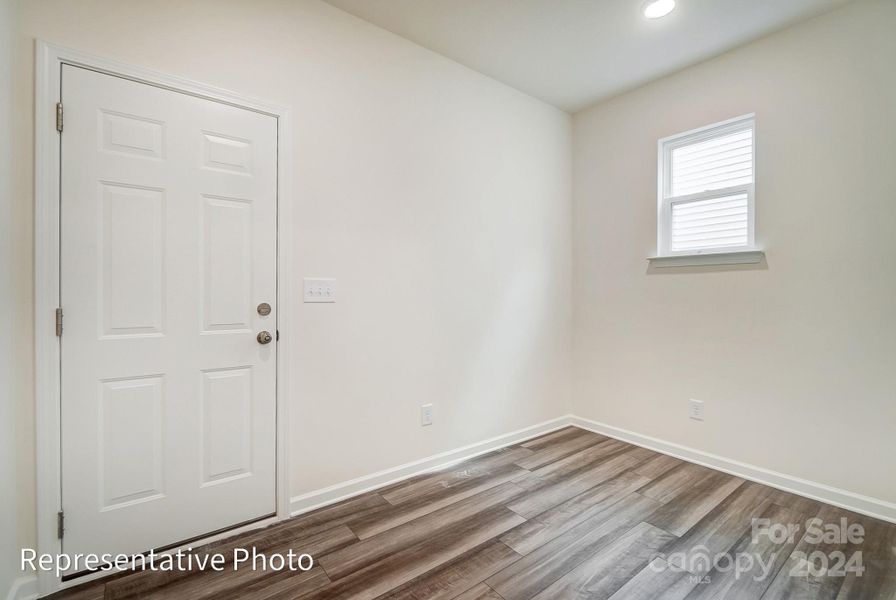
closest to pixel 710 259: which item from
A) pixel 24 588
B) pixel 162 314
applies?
pixel 162 314

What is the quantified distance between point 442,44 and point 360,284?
1656 millimetres

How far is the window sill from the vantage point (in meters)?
2.54

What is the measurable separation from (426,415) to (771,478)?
86.5 inches

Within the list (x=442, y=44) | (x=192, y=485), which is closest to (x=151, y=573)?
(x=192, y=485)

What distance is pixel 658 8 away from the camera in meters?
2.20

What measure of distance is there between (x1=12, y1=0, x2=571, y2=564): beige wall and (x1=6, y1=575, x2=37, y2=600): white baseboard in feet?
0.47

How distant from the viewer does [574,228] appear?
3623mm

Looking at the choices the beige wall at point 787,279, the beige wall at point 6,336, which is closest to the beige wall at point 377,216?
the beige wall at point 6,336

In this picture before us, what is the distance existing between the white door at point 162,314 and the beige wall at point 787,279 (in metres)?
2.67

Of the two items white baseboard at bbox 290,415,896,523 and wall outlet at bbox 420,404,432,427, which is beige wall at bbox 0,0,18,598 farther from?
wall outlet at bbox 420,404,432,427

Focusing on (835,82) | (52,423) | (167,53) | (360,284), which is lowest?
(52,423)

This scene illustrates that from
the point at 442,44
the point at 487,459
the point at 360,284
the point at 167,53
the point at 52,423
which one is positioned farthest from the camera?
the point at 487,459

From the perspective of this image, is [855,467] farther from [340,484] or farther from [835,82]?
[340,484]

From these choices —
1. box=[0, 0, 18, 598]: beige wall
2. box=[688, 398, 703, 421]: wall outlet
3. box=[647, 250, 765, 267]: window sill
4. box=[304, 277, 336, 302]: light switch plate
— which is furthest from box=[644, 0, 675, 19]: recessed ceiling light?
box=[0, 0, 18, 598]: beige wall
